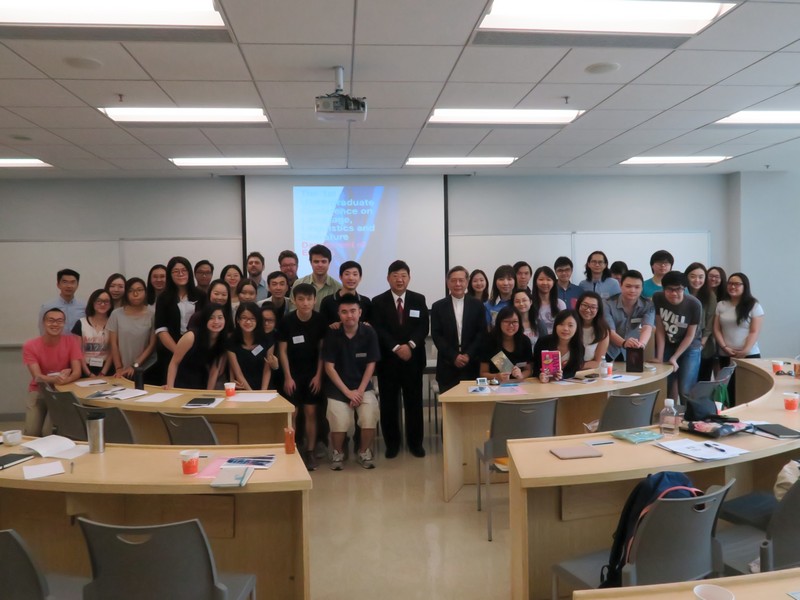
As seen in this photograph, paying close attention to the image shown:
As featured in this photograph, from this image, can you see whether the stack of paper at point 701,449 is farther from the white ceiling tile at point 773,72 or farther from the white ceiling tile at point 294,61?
the white ceiling tile at point 294,61

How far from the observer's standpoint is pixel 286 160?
5934mm

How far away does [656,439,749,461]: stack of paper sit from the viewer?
233cm

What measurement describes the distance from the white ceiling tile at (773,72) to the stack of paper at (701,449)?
101 inches

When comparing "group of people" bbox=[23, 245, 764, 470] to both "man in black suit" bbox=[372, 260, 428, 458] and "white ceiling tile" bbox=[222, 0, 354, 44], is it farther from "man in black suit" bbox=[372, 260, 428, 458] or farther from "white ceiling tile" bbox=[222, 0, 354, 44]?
"white ceiling tile" bbox=[222, 0, 354, 44]

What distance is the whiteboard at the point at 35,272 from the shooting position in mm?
6609

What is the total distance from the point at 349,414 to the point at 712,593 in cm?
334

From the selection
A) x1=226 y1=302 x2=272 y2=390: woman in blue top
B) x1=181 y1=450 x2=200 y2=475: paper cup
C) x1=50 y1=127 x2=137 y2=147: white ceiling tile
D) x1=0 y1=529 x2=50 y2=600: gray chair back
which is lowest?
x1=0 y1=529 x2=50 y2=600: gray chair back

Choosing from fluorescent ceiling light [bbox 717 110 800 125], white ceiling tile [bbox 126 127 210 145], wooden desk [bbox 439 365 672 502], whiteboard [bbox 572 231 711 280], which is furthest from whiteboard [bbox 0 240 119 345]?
fluorescent ceiling light [bbox 717 110 800 125]

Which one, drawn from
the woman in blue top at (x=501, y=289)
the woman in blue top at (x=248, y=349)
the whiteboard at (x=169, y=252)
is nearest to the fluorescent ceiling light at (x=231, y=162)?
the whiteboard at (x=169, y=252)

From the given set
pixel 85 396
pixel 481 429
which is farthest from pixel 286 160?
pixel 481 429

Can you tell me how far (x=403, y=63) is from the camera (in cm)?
331

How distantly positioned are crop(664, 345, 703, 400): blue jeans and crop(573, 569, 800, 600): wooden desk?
3.73 metres

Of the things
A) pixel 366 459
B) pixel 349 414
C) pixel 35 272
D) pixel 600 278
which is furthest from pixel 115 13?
pixel 600 278

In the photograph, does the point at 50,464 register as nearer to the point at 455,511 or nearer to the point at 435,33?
the point at 455,511
